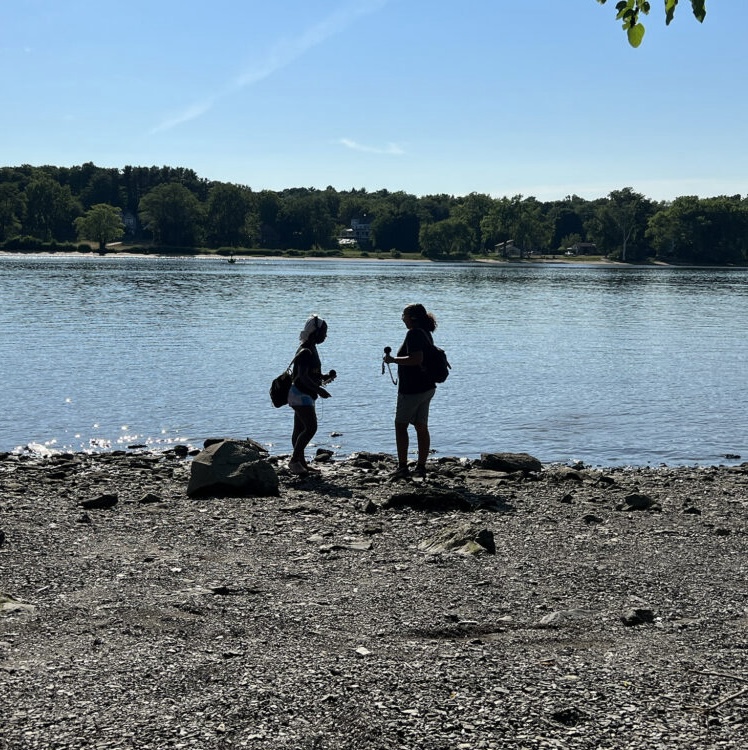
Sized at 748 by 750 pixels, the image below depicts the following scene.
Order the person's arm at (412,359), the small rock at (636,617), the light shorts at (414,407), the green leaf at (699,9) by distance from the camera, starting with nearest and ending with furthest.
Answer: the green leaf at (699,9), the small rock at (636,617), the person's arm at (412,359), the light shorts at (414,407)

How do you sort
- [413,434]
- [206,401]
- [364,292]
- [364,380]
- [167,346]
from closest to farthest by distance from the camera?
[413,434]
[206,401]
[364,380]
[167,346]
[364,292]

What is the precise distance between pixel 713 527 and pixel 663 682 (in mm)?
6117

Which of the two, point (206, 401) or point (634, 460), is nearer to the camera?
point (634, 460)

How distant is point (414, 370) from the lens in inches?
573

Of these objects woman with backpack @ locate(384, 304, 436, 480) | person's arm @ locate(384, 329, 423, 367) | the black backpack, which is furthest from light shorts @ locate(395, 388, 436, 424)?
person's arm @ locate(384, 329, 423, 367)

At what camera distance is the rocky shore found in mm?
6051

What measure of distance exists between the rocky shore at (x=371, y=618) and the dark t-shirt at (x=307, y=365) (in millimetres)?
1773

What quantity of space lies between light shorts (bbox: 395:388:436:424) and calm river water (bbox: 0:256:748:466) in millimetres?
4690

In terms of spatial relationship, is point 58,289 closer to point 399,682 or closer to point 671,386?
point 671,386

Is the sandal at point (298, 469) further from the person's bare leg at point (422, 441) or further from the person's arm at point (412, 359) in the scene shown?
the person's arm at point (412, 359)

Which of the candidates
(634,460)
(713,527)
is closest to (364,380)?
(634,460)

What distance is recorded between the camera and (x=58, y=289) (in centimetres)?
8206

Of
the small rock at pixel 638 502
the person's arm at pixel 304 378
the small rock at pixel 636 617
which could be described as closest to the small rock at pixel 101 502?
the person's arm at pixel 304 378

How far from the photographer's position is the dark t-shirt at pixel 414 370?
1425 cm
